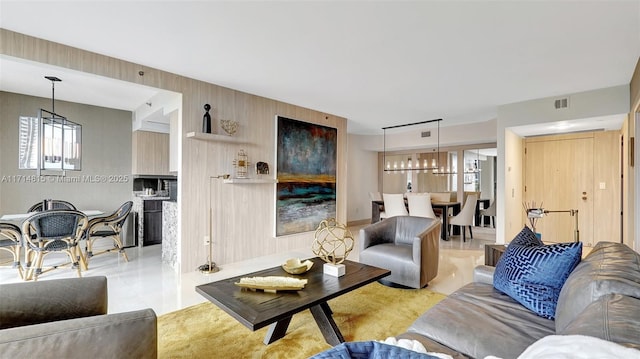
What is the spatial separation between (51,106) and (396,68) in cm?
550

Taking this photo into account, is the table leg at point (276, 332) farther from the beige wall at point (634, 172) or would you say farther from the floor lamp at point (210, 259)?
the beige wall at point (634, 172)

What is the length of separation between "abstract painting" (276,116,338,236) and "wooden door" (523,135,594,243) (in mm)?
3709

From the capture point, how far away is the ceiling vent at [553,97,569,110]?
418 centimetres

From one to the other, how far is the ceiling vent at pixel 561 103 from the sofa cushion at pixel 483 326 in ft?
12.4

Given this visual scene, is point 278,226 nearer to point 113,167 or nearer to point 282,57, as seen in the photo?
point 282,57

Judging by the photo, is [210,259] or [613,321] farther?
[210,259]

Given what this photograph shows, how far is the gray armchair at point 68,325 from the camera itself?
108cm

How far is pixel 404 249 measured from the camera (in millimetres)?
3297

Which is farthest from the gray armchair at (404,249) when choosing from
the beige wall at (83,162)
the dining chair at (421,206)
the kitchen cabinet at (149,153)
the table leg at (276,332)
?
the beige wall at (83,162)

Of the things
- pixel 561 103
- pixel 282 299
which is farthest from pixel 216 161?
pixel 561 103

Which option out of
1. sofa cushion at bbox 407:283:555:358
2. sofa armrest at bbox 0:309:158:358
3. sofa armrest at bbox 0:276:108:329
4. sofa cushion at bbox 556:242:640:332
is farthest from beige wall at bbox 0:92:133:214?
sofa cushion at bbox 556:242:640:332

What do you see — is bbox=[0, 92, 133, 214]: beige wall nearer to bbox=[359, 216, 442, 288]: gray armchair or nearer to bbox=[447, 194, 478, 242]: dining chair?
bbox=[359, 216, 442, 288]: gray armchair

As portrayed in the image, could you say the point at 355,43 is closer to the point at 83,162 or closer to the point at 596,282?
the point at 596,282

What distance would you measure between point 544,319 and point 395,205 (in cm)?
441
